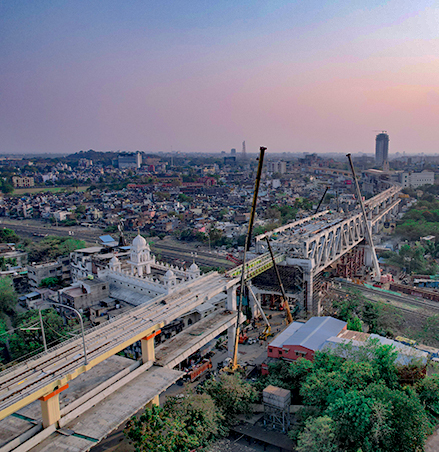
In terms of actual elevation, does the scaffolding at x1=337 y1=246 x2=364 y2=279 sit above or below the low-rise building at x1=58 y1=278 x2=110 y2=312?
below

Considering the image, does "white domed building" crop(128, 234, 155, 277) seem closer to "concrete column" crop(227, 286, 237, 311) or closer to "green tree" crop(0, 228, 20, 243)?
"concrete column" crop(227, 286, 237, 311)

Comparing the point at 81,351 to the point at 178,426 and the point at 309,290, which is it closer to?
the point at 178,426

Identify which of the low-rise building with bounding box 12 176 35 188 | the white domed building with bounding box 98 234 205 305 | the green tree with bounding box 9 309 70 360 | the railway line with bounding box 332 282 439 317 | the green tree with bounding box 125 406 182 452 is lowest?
the railway line with bounding box 332 282 439 317

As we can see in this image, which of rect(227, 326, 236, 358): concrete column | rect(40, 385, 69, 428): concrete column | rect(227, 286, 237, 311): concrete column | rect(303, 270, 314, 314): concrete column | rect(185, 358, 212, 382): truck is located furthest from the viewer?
rect(303, 270, 314, 314): concrete column

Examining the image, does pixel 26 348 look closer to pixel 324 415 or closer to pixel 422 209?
pixel 324 415

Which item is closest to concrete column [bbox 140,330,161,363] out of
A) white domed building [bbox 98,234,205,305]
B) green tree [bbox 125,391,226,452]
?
green tree [bbox 125,391,226,452]

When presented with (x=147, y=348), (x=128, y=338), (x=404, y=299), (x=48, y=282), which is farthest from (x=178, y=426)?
(x=48, y=282)

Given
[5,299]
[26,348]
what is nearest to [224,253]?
[5,299]

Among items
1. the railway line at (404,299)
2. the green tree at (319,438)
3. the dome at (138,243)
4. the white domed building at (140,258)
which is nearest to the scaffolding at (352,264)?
the railway line at (404,299)

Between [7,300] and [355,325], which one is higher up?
[355,325]
